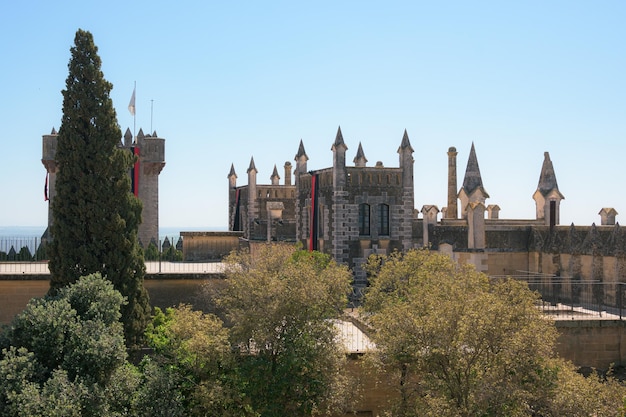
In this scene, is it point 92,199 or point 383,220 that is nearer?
point 92,199

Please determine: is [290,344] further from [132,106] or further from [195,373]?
[132,106]

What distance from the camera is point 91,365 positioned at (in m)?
18.7

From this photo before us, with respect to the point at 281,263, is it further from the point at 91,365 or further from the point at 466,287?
the point at 91,365

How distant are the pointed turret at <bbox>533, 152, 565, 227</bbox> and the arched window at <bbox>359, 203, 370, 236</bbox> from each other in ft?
33.5

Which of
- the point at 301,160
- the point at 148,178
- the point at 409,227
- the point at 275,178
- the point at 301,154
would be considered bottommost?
the point at 409,227

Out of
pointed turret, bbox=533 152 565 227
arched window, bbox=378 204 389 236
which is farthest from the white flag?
pointed turret, bbox=533 152 565 227

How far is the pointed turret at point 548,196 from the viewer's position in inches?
1608

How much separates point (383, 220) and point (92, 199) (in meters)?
18.6

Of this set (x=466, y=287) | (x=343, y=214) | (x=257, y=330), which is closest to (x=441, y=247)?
(x=343, y=214)

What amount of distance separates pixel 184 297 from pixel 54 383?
12.0 metres

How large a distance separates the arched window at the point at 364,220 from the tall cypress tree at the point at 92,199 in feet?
52.8

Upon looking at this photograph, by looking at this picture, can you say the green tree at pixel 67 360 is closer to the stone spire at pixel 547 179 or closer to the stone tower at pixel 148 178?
the stone tower at pixel 148 178

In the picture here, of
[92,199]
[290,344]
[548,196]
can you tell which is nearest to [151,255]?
[92,199]

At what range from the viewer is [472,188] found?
4241 cm
